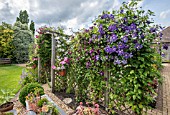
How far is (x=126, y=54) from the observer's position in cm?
179

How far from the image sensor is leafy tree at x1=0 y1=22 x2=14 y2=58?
1037cm

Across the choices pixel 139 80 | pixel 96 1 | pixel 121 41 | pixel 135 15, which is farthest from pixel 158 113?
pixel 96 1

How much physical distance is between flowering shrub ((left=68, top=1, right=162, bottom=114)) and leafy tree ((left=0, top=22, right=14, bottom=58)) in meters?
10.6

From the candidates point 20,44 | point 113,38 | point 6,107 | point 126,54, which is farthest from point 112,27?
point 20,44

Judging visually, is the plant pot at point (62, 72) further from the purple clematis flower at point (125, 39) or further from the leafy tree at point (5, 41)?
the leafy tree at point (5, 41)

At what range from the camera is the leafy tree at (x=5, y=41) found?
1037 cm

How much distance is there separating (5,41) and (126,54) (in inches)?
455

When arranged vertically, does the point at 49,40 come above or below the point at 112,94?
above

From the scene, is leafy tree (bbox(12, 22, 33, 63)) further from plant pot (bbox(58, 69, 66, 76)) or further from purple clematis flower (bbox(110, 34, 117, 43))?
purple clematis flower (bbox(110, 34, 117, 43))

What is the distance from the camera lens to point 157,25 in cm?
175

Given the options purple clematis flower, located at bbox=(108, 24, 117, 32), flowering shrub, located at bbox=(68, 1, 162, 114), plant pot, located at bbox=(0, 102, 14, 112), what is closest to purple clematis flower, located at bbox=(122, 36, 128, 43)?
flowering shrub, located at bbox=(68, 1, 162, 114)

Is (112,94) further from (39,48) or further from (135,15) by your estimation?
(39,48)

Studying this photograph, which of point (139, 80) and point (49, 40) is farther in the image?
point (49, 40)

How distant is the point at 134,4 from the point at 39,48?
3670mm
